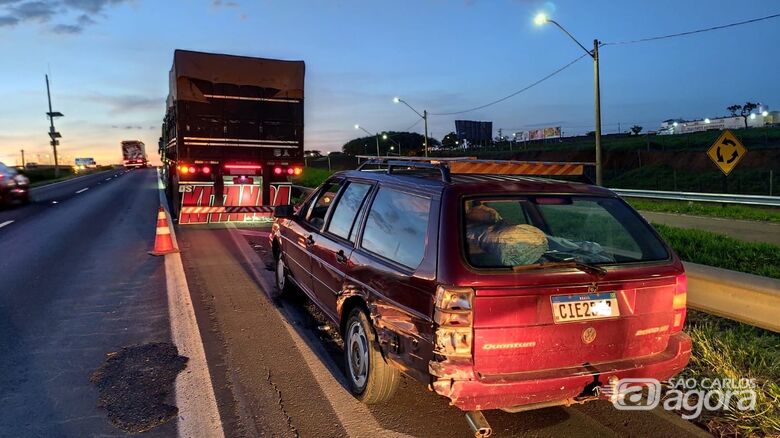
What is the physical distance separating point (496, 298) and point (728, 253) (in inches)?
A: 277

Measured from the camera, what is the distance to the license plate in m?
3.02

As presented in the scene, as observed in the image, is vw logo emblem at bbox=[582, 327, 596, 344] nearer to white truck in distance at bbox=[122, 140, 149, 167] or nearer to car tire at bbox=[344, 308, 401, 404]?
car tire at bbox=[344, 308, 401, 404]

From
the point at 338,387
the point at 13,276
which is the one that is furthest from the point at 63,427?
the point at 13,276

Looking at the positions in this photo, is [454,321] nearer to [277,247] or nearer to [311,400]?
[311,400]

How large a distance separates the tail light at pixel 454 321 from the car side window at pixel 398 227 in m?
0.36

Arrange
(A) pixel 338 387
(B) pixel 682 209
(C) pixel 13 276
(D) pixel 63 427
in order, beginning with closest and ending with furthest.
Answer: (D) pixel 63 427 → (A) pixel 338 387 → (C) pixel 13 276 → (B) pixel 682 209

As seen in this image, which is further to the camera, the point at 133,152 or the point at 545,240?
the point at 133,152

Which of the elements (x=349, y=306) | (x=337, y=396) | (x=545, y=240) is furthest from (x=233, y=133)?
(x=545, y=240)

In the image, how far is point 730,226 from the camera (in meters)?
13.8

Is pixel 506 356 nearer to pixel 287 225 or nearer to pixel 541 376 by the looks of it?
pixel 541 376

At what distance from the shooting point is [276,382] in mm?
4102

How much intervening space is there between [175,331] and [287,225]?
1.56 m

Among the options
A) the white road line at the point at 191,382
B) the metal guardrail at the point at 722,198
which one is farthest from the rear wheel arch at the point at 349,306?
the metal guardrail at the point at 722,198

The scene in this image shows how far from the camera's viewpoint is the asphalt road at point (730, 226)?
11914mm
